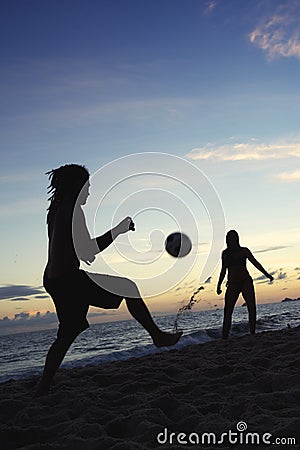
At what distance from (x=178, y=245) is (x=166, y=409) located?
6.79 feet

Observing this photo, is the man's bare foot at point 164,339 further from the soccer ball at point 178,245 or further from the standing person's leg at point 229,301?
the standing person's leg at point 229,301

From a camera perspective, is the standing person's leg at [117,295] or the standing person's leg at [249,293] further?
the standing person's leg at [249,293]

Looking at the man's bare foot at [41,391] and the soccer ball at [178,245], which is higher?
the soccer ball at [178,245]

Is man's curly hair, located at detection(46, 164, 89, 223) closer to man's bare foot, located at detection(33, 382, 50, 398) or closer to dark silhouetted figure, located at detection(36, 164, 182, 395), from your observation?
dark silhouetted figure, located at detection(36, 164, 182, 395)

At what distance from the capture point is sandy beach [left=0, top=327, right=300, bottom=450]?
9.96 feet

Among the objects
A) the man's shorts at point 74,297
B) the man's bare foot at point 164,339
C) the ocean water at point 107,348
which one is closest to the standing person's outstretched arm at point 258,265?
the ocean water at point 107,348

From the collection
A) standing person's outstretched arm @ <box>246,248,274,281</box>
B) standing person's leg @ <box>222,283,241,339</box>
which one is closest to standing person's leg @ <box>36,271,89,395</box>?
standing person's leg @ <box>222,283,241,339</box>

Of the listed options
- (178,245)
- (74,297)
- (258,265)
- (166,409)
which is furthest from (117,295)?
(258,265)

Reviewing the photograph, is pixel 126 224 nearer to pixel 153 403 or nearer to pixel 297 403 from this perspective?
pixel 153 403

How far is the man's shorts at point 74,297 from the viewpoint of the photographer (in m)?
4.23

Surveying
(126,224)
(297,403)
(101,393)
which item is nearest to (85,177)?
(126,224)

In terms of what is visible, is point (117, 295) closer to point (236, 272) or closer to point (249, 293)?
point (236, 272)

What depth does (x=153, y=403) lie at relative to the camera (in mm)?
3846

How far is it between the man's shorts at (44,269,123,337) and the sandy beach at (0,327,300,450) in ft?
2.09
